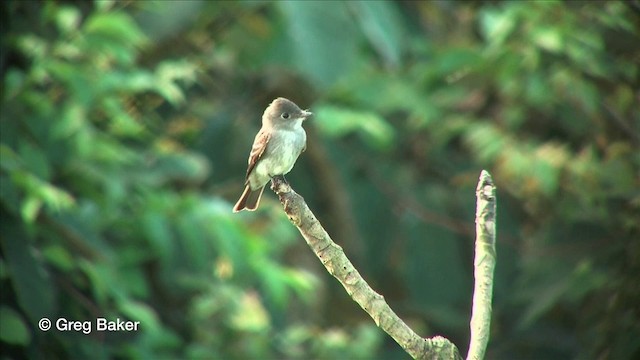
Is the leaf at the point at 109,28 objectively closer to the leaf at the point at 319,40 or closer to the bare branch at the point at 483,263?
the leaf at the point at 319,40

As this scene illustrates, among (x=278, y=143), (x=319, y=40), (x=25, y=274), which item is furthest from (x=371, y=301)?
(x=319, y=40)

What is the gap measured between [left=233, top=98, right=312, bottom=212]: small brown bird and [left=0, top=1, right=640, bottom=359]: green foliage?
3.51 feet

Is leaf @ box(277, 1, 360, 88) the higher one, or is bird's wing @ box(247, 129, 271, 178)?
leaf @ box(277, 1, 360, 88)

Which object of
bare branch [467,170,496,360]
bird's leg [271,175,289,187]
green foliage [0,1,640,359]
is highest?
green foliage [0,1,640,359]

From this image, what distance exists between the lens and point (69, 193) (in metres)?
5.74

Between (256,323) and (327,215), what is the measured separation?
270 centimetres

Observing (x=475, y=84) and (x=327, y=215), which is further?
(x=327, y=215)

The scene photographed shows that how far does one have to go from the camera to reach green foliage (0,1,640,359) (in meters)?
5.13

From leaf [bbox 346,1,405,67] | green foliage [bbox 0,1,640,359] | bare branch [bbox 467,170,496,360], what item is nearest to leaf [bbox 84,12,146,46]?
green foliage [bbox 0,1,640,359]

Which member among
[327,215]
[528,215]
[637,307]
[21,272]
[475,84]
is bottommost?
[637,307]

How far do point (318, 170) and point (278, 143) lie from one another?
218 inches

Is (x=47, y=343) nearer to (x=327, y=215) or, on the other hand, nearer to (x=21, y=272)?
(x=21, y=272)

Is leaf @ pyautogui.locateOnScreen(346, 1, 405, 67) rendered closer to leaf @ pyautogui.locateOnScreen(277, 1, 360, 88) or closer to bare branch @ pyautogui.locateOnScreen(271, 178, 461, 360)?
leaf @ pyautogui.locateOnScreen(277, 1, 360, 88)

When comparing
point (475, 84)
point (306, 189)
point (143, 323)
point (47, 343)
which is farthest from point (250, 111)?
point (47, 343)
